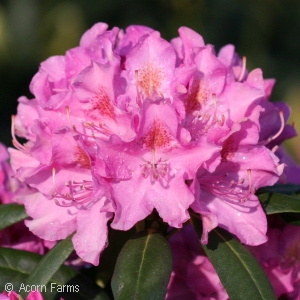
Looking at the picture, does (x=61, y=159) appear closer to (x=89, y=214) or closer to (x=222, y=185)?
(x=89, y=214)

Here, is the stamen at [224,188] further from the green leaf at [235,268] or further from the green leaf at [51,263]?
the green leaf at [51,263]

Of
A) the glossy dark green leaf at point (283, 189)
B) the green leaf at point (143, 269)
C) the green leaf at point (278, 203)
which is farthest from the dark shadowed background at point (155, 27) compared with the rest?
the green leaf at point (143, 269)

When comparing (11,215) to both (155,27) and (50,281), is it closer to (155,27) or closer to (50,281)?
(50,281)

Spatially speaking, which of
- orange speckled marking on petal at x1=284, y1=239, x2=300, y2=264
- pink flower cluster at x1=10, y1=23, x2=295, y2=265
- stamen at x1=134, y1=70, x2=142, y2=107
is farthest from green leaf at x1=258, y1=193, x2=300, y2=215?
stamen at x1=134, y1=70, x2=142, y2=107

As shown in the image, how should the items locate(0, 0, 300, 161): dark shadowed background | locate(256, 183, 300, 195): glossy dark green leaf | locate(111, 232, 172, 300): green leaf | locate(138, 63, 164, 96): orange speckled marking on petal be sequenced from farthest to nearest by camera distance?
1. locate(0, 0, 300, 161): dark shadowed background
2. locate(256, 183, 300, 195): glossy dark green leaf
3. locate(138, 63, 164, 96): orange speckled marking on petal
4. locate(111, 232, 172, 300): green leaf

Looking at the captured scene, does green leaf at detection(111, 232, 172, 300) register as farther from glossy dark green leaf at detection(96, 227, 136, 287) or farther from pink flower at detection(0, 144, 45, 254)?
pink flower at detection(0, 144, 45, 254)

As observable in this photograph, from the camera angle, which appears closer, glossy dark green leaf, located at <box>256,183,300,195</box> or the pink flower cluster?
the pink flower cluster
